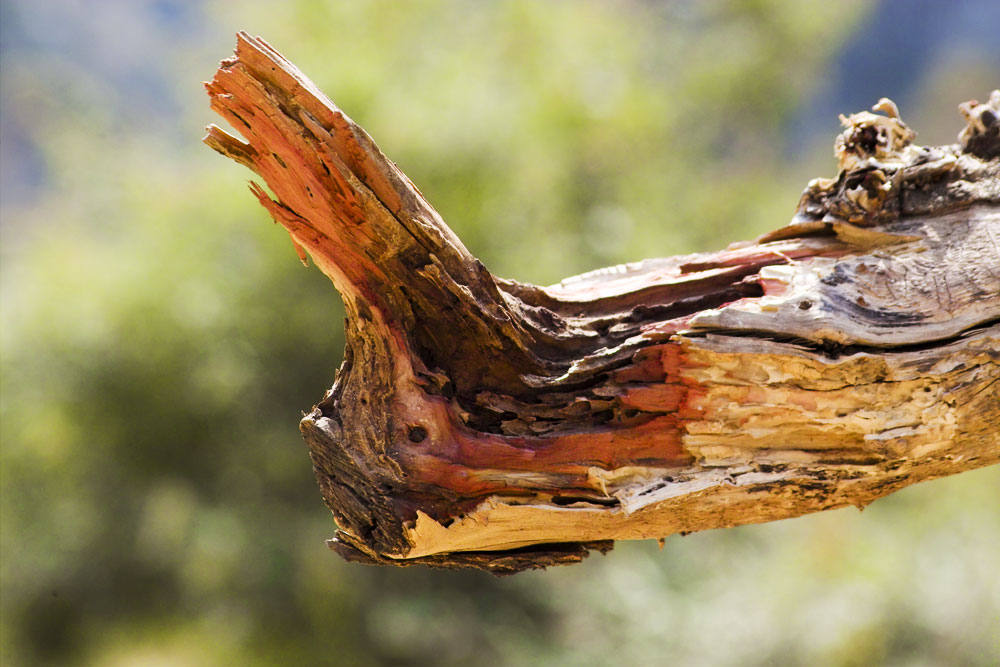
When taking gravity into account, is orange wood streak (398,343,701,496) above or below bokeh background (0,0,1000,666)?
below

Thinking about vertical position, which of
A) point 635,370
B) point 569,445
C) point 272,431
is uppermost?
point 272,431

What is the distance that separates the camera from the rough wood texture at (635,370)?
1002 millimetres

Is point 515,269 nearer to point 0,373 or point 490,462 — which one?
point 0,373

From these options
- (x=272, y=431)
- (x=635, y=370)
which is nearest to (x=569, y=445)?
(x=635, y=370)


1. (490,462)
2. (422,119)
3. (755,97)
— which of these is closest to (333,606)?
(422,119)

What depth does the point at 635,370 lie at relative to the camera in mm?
1048

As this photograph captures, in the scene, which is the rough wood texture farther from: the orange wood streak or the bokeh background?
the bokeh background

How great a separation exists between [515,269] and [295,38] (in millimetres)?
1745

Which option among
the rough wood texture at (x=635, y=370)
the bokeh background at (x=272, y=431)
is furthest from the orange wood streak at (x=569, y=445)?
the bokeh background at (x=272, y=431)

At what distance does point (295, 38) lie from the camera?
13.7ft

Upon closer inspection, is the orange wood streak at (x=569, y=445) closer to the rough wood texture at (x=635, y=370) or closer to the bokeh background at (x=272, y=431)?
the rough wood texture at (x=635, y=370)

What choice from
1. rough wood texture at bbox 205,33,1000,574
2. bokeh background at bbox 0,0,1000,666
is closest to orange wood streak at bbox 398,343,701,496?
rough wood texture at bbox 205,33,1000,574

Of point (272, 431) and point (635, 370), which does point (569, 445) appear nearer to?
point (635, 370)

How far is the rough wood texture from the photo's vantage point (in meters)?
1.00
